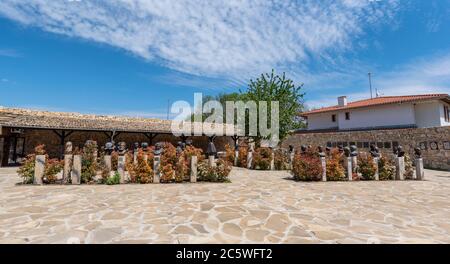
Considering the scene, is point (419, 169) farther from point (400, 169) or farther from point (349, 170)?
point (349, 170)

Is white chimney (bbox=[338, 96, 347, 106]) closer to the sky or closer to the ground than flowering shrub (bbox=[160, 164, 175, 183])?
closer to the sky

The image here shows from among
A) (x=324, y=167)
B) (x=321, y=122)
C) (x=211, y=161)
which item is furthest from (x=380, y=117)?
(x=211, y=161)

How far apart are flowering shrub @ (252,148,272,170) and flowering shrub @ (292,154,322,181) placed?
14.3 ft

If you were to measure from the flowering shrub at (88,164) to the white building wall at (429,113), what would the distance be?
2287 cm

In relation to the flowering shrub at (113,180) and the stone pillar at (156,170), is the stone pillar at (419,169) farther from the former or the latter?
the flowering shrub at (113,180)

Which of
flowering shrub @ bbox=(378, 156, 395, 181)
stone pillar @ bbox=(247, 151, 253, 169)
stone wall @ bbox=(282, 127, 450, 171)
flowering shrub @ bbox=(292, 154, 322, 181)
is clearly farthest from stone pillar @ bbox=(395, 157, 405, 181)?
stone pillar @ bbox=(247, 151, 253, 169)

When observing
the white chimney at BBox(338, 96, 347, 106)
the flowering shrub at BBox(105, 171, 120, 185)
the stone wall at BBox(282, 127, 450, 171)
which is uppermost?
the white chimney at BBox(338, 96, 347, 106)

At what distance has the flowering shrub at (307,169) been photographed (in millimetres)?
10148

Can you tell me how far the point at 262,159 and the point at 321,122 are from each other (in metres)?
14.6

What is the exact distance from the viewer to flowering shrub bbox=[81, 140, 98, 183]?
8758 millimetres

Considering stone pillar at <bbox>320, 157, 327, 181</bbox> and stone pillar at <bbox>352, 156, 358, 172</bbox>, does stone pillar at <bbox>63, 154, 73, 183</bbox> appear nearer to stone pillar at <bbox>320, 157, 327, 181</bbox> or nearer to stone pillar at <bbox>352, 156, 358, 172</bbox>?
stone pillar at <bbox>320, 157, 327, 181</bbox>

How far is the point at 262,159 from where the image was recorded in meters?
15.0

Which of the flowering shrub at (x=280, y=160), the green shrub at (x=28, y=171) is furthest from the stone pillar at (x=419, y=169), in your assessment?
the green shrub at (x=28, y=171)
